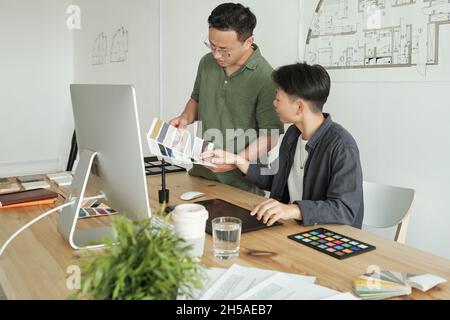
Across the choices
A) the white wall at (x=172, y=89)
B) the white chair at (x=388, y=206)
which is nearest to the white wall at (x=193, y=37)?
the white wall at (x=172, y=89)

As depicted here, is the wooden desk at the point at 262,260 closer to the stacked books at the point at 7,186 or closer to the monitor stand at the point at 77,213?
the monitor stand at the point at 77,213

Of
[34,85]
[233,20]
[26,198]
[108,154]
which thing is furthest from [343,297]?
[34,85]

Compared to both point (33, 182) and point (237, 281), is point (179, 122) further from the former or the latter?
point (237, 281)

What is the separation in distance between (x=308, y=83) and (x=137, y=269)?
1190 millimetres

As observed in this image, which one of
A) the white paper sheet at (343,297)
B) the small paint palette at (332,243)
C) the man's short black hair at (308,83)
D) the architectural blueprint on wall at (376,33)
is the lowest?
the white paper sheet at (343,297)

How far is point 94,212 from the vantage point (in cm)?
163

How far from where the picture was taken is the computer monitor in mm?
1157

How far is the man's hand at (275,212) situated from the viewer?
1413 mm

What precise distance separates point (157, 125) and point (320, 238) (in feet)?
2.29

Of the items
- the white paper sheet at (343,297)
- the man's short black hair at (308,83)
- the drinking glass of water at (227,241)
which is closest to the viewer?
the white paper sheet at (343,297)

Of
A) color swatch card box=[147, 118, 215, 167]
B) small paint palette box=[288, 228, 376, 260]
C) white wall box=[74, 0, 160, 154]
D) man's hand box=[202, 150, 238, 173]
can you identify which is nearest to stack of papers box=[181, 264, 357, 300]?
small paint palette box=[288, 228, 376, 260]

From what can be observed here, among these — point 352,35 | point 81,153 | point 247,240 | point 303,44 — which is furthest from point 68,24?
point 247,240

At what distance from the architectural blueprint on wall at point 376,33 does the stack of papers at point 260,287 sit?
1336 mm

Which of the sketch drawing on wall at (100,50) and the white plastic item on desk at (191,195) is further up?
the sketch drawing on wall at (100,50)
